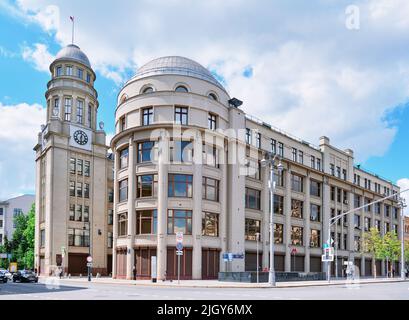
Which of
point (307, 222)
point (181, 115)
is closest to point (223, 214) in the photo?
point (181, 115)

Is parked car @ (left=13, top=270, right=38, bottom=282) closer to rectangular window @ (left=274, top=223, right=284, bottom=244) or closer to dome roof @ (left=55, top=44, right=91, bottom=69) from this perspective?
rectangular window @ (left=274, top=223, right=284, bottom=244)

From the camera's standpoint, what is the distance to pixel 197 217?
4622 cm

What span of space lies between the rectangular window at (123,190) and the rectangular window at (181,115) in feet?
27.7

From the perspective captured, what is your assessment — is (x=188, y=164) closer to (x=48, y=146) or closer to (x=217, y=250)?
(x=217, y=250)

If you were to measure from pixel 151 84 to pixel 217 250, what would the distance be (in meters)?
18.0

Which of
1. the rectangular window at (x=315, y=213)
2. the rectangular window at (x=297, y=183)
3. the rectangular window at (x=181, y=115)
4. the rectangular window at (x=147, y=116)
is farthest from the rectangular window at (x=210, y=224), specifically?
the rectangular window at (x=315, y=213)

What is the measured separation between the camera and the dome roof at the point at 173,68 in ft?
161

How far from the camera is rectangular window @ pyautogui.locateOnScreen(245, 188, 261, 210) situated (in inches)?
2132

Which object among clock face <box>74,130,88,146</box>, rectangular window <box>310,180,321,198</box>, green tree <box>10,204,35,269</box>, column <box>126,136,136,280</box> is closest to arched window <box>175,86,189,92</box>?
column <box>126,136,136,280</box>

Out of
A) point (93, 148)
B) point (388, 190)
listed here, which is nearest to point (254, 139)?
point (93, 148)

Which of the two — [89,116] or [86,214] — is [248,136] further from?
[89,116]

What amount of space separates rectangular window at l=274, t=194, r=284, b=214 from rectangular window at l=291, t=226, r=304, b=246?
3490 millimetres

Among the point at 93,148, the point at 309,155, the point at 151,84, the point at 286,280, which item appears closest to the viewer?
the point at 286,280

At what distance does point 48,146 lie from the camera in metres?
66.6
